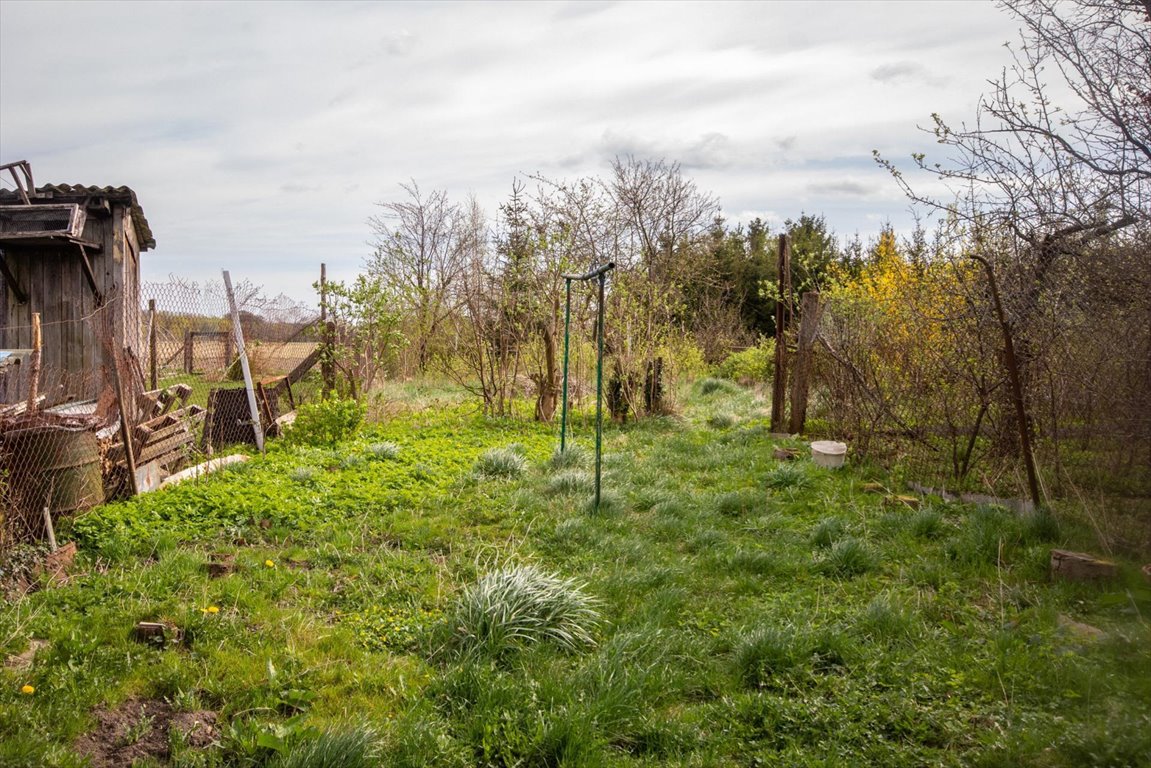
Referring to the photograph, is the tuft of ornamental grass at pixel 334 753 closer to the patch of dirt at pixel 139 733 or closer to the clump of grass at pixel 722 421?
the patch of dirt at pixel 139 733

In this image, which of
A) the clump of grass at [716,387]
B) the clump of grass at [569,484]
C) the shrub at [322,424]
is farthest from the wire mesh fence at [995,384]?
the clump of grass at [716,387]

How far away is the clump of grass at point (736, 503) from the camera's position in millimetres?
6217

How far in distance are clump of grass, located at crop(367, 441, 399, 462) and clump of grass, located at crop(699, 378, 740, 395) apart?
26.7ft

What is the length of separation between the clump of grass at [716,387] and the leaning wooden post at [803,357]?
5064 mm

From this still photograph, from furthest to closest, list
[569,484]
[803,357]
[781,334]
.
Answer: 1. [781,334]
2. [803,357]
3. [569,484]

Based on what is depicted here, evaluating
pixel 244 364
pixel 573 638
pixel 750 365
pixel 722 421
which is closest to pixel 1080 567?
pixel 573 638

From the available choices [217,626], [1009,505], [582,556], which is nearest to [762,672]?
[582,556]

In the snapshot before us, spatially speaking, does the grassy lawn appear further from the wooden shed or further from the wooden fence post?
the wooden fence post

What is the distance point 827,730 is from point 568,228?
9.12m

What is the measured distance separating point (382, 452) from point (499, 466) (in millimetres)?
1421

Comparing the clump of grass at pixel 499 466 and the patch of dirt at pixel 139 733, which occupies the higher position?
the clump of grass at pixel 499 466

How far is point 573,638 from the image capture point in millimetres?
3783

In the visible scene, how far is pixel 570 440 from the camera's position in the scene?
A: 9188mm

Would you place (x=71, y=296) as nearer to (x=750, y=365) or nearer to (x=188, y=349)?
(x=188, y=349)
